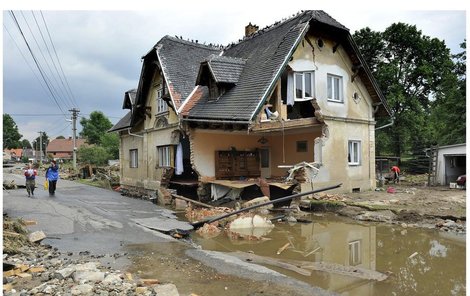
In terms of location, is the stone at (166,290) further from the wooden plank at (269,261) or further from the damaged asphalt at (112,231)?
the wooden plank at (269,261)

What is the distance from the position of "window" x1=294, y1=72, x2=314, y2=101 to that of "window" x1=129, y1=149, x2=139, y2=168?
34.8ft

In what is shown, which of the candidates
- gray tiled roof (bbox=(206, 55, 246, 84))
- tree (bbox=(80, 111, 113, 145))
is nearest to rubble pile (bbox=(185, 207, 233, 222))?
A: gray tiled roof (bbox=(206, 55, 246, 84))

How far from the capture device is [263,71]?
15.6 meters

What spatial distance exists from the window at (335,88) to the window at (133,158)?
38.4 feet

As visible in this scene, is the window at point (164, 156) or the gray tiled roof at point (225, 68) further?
the window at point (164, 156)

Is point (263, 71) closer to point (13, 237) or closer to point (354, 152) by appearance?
point (354, 152)

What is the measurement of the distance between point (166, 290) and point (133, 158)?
57.8ft

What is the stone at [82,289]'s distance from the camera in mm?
5250

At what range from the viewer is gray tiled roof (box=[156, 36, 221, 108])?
17456 millimetres

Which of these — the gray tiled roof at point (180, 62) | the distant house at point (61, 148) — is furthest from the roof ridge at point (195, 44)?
the distant house at point (61, 148)

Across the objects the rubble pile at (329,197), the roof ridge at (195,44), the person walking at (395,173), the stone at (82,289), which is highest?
the roof ridge at (195,44)

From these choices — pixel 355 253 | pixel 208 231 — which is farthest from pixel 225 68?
pixel 355 253

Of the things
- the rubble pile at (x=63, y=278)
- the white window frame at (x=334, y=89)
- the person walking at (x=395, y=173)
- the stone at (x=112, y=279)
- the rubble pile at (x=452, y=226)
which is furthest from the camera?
the person walking at (x=395, y=173)

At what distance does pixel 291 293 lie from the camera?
5.67 metres
